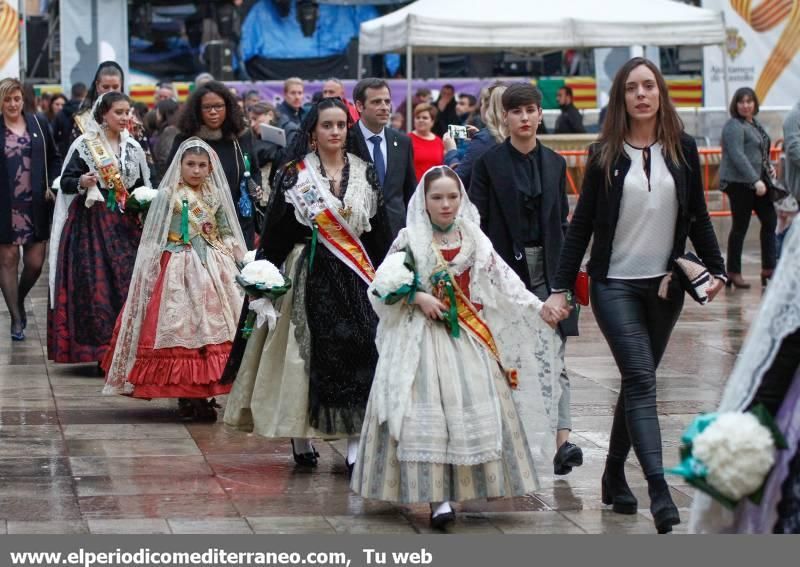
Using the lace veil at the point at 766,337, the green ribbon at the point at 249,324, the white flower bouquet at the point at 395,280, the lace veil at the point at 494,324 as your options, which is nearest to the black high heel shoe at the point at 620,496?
the lace veil at the point at 494,324

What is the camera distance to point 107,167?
10.7 meters

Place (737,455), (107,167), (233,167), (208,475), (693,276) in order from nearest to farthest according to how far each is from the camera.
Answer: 1. (737,455)
2. (693,276)
3. (208,475)
4. (233,167)
5. (107,167)

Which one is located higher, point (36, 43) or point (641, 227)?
point (36, 43)

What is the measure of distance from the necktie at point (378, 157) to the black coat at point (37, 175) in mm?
4125

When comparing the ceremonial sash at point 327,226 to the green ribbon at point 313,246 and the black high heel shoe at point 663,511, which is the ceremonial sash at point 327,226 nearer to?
the green ribbon at point 313,246

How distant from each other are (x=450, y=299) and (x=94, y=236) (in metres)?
4.84

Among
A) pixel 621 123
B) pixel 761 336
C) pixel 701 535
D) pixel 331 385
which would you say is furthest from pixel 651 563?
pixel 331 385

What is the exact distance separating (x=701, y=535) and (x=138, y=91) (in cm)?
1960

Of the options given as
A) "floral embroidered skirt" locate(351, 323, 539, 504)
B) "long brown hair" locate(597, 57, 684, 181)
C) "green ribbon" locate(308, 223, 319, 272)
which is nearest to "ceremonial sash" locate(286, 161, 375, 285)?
"green ribbon" locate(308, 223, 319, 272)

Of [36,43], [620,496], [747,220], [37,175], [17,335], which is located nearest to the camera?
[620,496]

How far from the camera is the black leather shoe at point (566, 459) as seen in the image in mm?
7621

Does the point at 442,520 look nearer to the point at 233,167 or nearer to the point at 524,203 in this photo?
the point at 524,203

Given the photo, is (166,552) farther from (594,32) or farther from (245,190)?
(594,32)

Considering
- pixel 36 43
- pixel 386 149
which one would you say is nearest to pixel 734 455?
pixel 386 149
